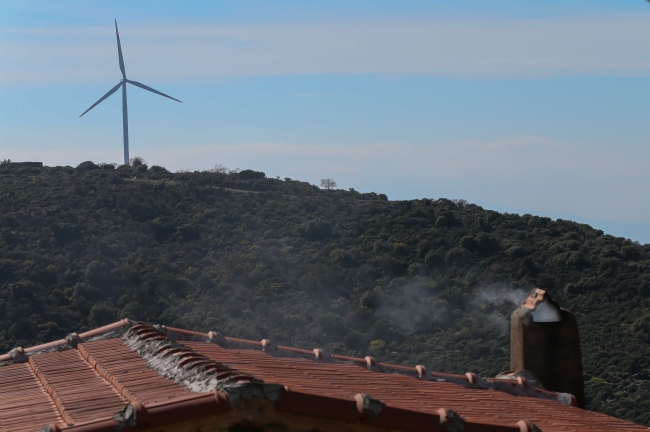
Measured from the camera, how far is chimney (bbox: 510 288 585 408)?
31.6 feet

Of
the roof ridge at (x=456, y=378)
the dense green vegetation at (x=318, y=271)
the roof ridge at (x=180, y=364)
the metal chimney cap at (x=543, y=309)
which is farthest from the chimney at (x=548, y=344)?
the dense green vegetation at (x=318, y=271)

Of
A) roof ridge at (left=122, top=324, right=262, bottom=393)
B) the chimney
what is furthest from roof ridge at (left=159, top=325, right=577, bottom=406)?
roof ridge at (left=122, top=324, right=262, bottom=393)

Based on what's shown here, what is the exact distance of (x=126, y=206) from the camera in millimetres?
45531

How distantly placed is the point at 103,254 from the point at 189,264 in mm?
3957

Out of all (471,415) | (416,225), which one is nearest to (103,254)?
(416,225)

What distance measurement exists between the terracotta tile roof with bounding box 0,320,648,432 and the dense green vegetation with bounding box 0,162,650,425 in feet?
46.3

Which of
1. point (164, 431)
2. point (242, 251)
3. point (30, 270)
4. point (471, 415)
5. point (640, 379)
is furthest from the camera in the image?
point (242, 251)

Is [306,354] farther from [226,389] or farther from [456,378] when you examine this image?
[226,389]

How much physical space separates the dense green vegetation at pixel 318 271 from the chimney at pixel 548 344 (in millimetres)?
12168

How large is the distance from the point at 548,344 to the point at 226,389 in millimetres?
5884

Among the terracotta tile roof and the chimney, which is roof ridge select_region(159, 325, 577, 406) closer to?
the terracotta tile roof

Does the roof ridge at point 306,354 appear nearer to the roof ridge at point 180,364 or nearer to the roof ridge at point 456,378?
the roof ridge at point 456,378

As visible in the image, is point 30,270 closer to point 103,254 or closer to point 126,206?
point 103,254

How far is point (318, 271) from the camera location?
3850 cm
